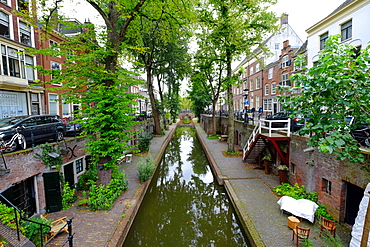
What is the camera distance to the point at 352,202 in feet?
22.5

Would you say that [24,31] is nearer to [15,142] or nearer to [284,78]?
[15,142]

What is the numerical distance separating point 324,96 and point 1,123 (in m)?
12.4

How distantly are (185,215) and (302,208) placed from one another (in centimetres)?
505

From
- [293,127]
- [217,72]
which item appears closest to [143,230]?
[293,127]

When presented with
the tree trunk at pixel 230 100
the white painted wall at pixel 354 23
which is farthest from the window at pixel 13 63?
the white painted wall at pixel 354 23

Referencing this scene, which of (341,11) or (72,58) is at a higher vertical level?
(341,11)

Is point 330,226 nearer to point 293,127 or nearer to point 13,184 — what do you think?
point 293,127

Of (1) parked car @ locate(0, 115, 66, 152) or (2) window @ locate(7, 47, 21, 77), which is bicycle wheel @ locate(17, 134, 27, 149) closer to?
(1) parked car @ locate(0, 115, 66, 152)

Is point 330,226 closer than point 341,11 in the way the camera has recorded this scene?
Yes

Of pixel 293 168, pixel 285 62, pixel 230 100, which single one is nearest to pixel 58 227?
pixel 293 168

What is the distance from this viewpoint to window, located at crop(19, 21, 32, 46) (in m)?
18.7

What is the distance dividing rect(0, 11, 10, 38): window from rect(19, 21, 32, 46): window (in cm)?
137

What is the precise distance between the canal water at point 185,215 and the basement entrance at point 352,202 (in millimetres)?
3676

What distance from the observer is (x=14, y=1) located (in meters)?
17.7
